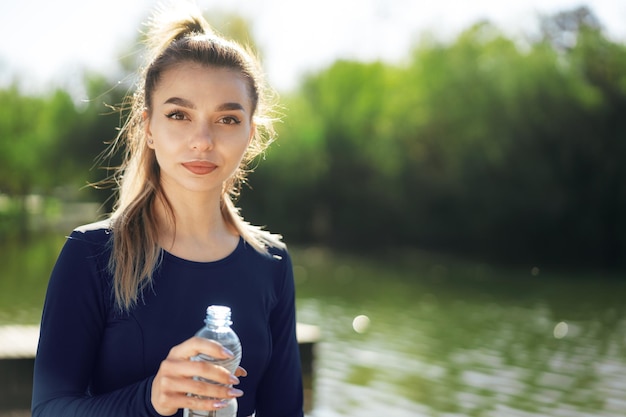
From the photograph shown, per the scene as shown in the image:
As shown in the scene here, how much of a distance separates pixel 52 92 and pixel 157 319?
1568 inches

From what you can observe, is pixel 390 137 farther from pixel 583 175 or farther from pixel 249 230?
pixel 249 230

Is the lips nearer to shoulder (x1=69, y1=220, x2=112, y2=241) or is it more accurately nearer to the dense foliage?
shoulder (x1=69, y1=220, x2=112, y2=241)

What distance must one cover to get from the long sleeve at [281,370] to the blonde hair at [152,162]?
133mm

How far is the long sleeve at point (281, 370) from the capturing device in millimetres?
1808

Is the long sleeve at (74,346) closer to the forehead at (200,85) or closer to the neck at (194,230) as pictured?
the neck at (194,230)

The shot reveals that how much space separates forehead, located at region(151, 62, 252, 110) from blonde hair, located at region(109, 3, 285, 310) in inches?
0.6

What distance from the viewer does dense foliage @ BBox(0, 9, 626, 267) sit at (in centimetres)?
2666

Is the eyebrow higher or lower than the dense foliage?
lower

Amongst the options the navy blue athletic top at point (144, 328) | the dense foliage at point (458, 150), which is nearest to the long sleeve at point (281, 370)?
the navy blue athletic top at point (144, 328)

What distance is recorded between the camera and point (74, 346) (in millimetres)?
1502

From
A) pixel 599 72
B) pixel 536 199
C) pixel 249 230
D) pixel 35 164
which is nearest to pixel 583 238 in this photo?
pixel 536 199

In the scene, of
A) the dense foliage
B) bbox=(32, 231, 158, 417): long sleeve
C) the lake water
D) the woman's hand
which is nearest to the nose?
bbox=(32, 231, 158, 417): long sleeve

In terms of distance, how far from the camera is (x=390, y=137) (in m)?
30.2

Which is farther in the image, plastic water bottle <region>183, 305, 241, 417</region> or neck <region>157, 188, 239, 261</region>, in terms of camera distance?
neck <region>157, 188, 239, 261</region>
